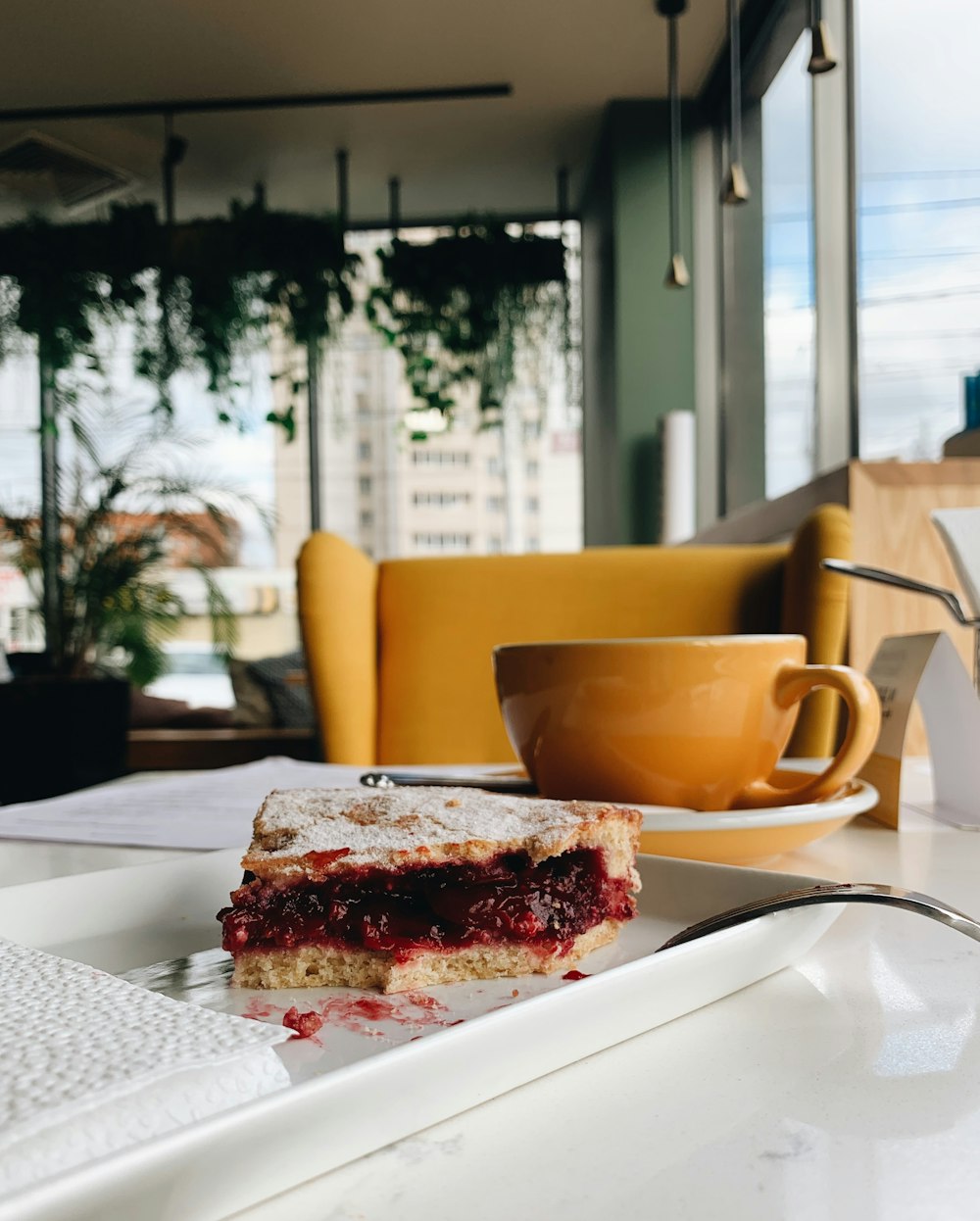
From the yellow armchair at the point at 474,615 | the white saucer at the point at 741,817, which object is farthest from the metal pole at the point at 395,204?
the white saucer at the point at 741,817

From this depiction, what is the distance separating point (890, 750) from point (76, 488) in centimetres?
389

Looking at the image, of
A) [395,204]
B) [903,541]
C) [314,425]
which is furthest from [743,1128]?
[395,204]

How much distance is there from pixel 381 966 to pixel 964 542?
64cm

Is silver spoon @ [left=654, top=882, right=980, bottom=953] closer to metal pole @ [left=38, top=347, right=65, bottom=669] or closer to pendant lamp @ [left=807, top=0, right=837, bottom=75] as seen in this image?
pendant lamp @ [left=807, top=0, right=837, bottom=75]

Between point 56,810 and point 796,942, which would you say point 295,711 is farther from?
point 796,942

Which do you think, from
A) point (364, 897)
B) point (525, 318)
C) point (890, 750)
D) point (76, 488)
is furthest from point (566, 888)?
point (525, 318)

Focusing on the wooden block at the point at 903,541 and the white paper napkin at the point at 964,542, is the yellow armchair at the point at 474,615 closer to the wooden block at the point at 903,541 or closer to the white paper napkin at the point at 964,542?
the wooden block at the point at 903,541

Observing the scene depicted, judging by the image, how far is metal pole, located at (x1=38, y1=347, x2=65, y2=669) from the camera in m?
3.96

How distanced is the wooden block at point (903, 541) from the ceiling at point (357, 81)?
303cm

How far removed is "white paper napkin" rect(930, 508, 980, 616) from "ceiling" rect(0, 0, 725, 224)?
12.2 feet

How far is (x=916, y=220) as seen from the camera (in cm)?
241

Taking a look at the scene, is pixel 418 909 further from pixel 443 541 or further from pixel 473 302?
pixel 443 541

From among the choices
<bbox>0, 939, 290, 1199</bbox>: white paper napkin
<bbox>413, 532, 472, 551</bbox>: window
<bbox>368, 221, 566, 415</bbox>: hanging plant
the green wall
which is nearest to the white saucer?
<bbox>0, 939, 290, 1199</bbox>: white paper napkin

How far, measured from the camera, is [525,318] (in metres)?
5.43
